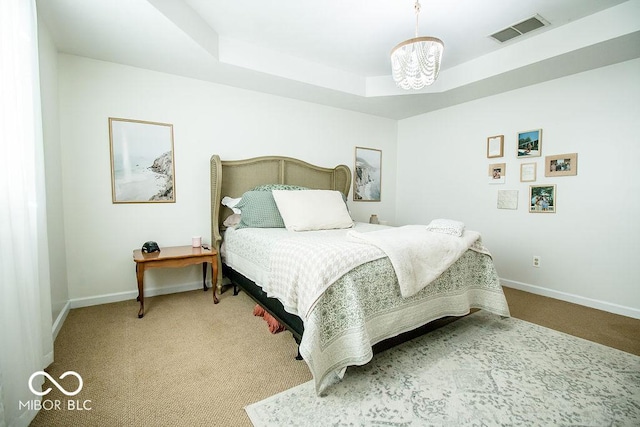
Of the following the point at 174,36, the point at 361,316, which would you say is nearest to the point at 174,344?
the point at 361,316

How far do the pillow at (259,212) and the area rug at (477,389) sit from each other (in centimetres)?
157

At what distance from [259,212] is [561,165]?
3.23m

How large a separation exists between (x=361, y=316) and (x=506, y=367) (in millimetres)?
1061

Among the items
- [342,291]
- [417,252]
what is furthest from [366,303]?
[417,252]

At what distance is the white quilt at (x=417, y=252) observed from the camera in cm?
173

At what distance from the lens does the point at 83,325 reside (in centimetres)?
229

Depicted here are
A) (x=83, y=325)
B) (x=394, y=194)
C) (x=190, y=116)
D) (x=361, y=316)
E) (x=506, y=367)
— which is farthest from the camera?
(x=394, y=194)

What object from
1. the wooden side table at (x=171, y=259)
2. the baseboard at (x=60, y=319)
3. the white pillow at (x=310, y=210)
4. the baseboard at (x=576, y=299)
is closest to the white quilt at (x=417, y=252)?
the white pillow at (x=310, y=210)

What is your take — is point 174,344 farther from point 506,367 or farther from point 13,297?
point 506,367

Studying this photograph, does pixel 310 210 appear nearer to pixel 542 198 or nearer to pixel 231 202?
pixel 231 202

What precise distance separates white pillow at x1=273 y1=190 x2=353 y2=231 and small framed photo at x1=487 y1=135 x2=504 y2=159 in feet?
6.84

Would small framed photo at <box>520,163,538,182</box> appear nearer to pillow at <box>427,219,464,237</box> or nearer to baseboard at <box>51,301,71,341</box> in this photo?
pillow at <box>427,219,464,237</box>

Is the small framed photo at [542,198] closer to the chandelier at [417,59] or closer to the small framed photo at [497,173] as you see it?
the small framed photo at [497,173]

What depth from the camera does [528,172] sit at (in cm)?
326
